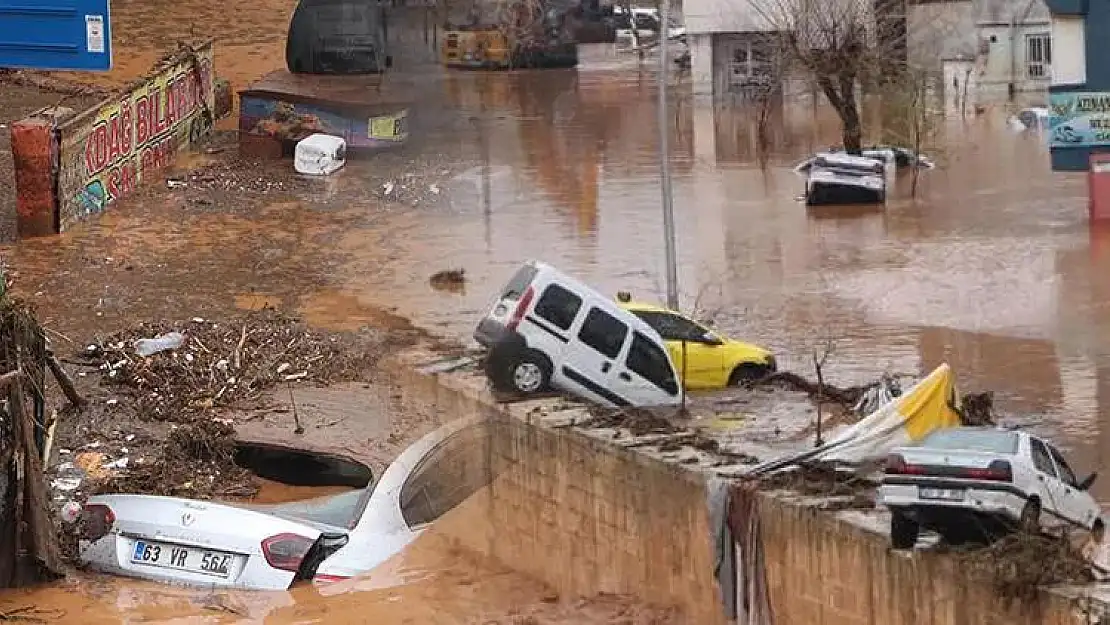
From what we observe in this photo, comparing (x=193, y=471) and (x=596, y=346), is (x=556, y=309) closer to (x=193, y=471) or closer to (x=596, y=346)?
(x=596, y=346)

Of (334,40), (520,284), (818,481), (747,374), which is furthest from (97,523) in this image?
(334,40)

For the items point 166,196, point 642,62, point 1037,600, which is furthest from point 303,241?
point 642,62

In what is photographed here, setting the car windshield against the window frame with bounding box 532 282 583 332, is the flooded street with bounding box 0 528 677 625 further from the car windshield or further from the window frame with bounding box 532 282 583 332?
the car windshield

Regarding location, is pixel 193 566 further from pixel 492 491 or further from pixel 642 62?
pixel 642 62

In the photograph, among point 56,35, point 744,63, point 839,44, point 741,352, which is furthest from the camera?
point 744,63

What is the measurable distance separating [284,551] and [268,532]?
0.76 ft

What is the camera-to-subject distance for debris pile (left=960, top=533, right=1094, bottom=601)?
12766 millimetres

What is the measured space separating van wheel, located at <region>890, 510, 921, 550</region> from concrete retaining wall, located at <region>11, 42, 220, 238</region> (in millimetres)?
24034

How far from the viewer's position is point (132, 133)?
40625 millimetres

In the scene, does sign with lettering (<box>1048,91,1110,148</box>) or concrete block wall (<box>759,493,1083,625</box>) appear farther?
sign with lettering (<box>1048,91,1110,148</box>)

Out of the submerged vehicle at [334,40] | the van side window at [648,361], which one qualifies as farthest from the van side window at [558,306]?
the submerged vehicle at [334,40]

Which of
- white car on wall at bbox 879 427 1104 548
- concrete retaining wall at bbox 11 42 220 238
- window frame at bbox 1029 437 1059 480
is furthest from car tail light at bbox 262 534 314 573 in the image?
concrete retaining wall at bbox 11 42 220 238

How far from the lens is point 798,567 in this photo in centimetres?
1484

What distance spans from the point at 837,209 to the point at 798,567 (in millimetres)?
24673
